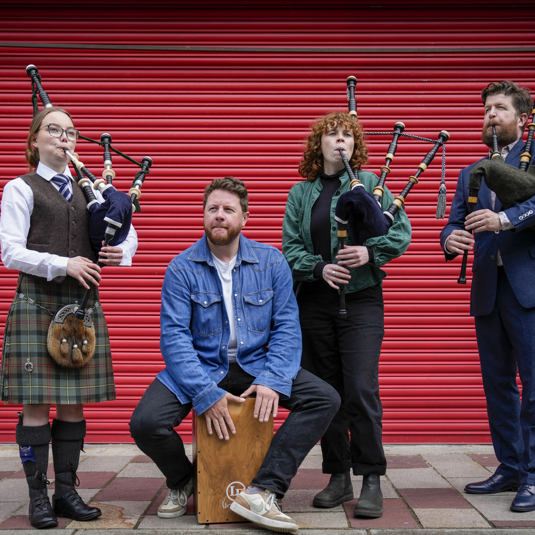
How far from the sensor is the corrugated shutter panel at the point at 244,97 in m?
5.14

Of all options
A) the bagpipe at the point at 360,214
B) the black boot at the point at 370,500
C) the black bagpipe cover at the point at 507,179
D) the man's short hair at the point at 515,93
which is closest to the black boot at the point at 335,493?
the black boot at the point at 370,500

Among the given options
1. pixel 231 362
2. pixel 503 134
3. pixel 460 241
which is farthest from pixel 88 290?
pixel 503 134

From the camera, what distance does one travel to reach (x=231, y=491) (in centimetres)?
310

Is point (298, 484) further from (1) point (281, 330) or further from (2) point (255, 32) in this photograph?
(2) point (255, 32)

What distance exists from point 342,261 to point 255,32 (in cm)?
272

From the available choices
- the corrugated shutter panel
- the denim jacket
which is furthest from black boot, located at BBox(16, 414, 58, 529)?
the corrugated shutter panel

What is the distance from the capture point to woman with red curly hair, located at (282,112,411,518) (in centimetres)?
328

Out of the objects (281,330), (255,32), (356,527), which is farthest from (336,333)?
(255,32)

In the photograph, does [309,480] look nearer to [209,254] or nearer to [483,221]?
[209,254]

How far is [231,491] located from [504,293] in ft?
5.87

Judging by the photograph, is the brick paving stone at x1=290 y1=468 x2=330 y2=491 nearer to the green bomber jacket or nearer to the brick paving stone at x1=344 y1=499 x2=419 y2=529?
the brick paving stone at x1=344 y1=499 x2=419 y2=529

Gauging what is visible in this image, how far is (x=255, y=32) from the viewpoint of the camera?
520 cm

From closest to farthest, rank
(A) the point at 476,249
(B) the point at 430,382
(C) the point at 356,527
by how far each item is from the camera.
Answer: (C) the point at 356,527
(A) the point at 476,249
(B) the point at 430,382

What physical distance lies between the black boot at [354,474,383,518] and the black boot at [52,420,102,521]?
1.30 m
